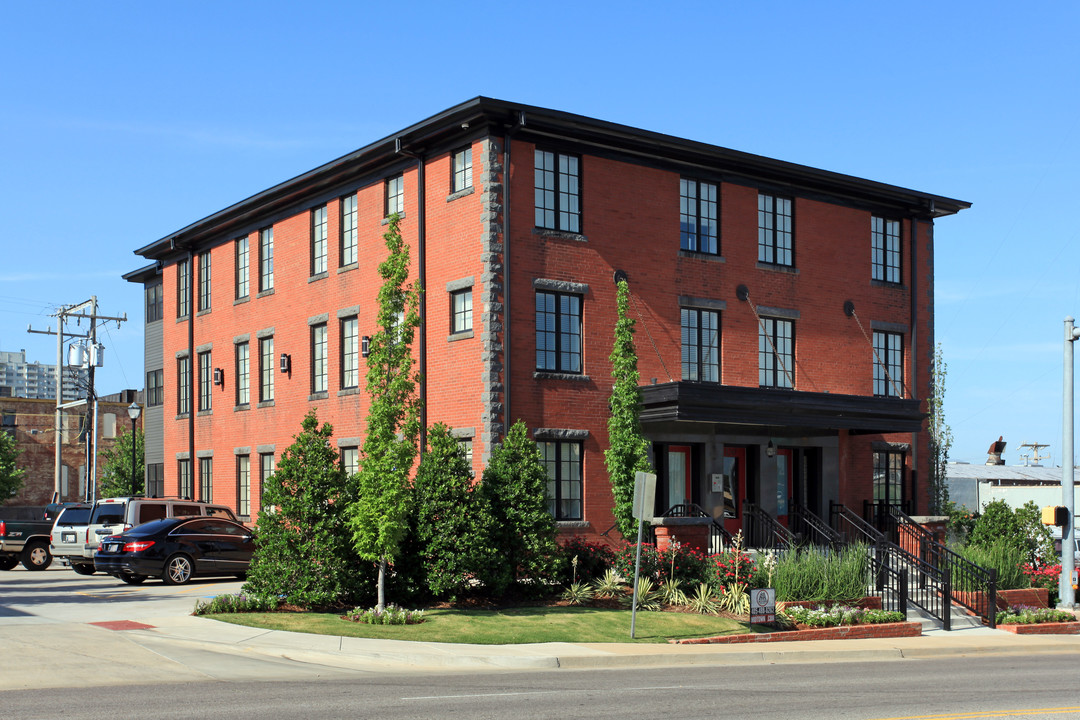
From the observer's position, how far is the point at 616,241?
27750 mm

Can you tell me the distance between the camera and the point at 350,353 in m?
31.1

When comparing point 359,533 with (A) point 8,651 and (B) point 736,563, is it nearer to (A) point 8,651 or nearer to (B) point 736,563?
(A) point 8,651

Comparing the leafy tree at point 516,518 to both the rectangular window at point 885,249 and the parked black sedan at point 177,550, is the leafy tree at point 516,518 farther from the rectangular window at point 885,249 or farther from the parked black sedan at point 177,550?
the rectangular window at point 885,249

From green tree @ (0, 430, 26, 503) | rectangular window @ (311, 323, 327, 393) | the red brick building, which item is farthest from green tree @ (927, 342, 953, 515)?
green tree @ (0, 430, 26, 503)

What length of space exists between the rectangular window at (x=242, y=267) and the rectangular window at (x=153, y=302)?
7628 mm

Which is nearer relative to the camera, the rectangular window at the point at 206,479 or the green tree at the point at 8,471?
the rectangular window at the point at 206,479

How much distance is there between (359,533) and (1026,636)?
1369 centimetres

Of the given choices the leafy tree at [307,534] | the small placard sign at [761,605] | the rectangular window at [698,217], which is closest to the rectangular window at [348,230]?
the rectangular window at [698,217]

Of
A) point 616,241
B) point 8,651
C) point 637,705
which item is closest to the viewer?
point 637,705

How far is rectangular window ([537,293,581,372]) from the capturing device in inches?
1046

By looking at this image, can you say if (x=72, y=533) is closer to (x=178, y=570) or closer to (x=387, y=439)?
(x=178, y=570)

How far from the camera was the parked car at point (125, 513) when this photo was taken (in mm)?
29053

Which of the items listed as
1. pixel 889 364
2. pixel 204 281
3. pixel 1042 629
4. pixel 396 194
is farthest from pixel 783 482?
pixel 204 281

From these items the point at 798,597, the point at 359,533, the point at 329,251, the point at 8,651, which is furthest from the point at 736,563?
the point at 329,251
